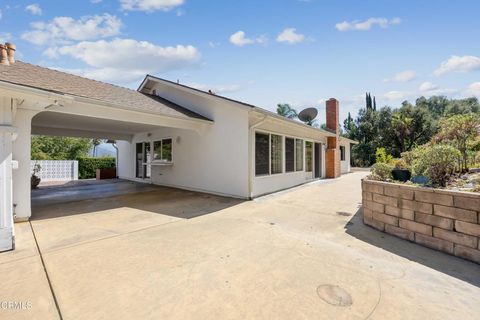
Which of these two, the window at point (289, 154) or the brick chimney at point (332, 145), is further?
the brick chimney at point (332, 145)

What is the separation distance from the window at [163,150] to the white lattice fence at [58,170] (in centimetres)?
790

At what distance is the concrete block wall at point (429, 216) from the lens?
12.7 ft

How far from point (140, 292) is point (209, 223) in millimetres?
3033

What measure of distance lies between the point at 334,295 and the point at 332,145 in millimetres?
14425

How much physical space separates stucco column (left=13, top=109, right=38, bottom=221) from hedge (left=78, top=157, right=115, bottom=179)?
43.0 ft

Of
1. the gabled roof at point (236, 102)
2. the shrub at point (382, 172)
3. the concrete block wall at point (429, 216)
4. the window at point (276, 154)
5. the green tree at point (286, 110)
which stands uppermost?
the green tree at point (286, 110)

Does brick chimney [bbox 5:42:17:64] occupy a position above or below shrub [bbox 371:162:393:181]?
above

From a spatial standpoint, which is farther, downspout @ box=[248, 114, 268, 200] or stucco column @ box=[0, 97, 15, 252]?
downspout @ box=[248, 114, 268, 200]

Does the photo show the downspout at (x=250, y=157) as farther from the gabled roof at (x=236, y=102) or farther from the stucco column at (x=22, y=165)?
the stucco column at (x=22, y=165)

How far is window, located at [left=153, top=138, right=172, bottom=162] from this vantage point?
1205 centimetres

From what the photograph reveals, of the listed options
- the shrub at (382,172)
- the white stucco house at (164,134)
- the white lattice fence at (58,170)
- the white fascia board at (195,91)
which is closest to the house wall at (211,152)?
the white stucco house at (164,134)

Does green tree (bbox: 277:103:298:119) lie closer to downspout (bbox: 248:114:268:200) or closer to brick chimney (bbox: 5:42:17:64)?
downspout (bbox: 248:114:268:200)

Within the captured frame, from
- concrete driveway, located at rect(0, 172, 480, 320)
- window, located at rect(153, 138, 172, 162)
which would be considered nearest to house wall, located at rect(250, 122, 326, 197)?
concrete driveway, located at rect(0, 172, 480, 320)

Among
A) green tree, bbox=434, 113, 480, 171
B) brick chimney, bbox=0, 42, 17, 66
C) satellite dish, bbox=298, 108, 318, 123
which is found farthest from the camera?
satellite dish, bbox=298, 108, 318, 123
